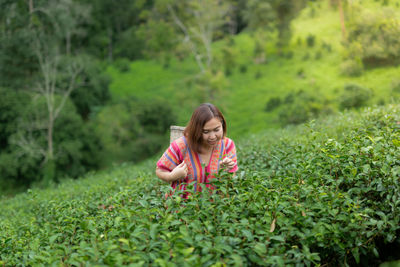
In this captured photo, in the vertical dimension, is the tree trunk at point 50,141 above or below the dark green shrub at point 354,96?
below

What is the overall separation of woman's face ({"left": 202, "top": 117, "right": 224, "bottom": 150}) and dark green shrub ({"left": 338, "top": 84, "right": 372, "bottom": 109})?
18.4 metres

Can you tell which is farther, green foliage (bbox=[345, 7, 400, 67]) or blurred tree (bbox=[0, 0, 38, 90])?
blurred tree (bbox=[0, 0, 38, 90])

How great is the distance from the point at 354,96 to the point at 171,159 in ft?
62.5

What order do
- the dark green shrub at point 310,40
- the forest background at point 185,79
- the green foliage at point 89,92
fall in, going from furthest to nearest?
1. the dark green shrub at point 310,40
2. the green foliage at point 89,92
3. the forest background at point 185,79

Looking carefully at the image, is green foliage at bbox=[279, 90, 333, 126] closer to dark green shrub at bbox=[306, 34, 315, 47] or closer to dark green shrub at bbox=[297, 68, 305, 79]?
dark green shrub at bbox=[297, 68, 305, 79]

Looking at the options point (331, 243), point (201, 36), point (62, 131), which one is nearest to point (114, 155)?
point (62, 131)

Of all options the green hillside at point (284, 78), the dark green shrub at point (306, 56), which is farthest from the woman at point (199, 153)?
the dark green shrub at point (306, 56)

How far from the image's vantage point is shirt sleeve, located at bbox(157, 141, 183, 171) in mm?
3037

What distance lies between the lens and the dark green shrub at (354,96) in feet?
62.1

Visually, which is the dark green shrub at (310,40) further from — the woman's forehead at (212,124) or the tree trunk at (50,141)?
the woman's forehead at (212,124)

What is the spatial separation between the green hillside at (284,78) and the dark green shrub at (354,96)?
0.61 meters

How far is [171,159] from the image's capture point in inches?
120

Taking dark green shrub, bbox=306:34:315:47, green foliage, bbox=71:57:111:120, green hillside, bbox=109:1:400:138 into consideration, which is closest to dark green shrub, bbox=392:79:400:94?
green hillside, bbox=109:1:400:138

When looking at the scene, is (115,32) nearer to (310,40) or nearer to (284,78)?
(284,78)
